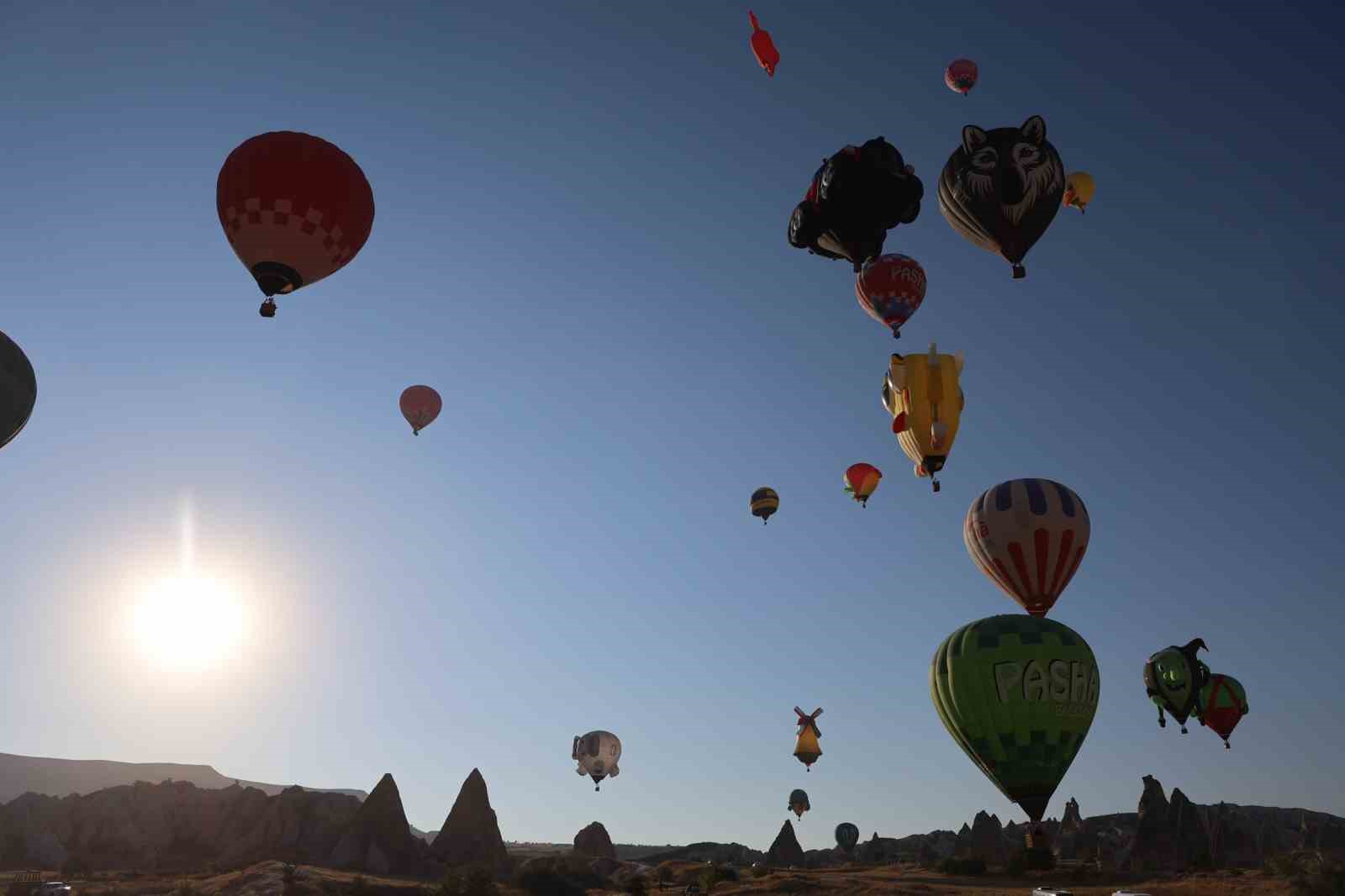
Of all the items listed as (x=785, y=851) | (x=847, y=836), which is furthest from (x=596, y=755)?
(x=847, y=836)

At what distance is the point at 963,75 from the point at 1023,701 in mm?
28041

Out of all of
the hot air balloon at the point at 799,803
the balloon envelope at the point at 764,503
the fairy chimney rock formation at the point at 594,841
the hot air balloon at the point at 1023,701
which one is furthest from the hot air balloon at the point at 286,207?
the hot air balloon at the point at 799,803

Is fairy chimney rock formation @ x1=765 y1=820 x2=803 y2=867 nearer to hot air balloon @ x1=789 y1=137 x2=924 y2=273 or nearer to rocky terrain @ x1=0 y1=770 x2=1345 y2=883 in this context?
rocky terrain @ x1=0 y1=770 x2=1345 y2=883

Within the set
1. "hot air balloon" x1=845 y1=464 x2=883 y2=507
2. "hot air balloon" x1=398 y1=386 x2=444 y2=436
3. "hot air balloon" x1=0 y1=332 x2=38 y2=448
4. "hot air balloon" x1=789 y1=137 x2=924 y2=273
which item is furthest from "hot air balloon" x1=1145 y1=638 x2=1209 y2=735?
"hot air balloon" x1=0 y1=332 x2=38 y2=448

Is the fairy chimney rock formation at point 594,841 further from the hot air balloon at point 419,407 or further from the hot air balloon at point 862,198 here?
the hot air balloon at point 862,198

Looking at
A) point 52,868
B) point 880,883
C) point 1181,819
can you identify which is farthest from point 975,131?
point 52,868

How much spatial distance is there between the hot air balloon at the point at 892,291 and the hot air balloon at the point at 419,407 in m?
19.4

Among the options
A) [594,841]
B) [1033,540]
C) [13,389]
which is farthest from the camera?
[594,841]

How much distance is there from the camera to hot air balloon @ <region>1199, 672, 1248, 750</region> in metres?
52.2

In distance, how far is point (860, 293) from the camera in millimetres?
38438

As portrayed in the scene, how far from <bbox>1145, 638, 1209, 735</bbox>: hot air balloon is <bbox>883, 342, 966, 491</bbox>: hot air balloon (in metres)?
27.7

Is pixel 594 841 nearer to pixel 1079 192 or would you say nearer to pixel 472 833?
pixel 472 833

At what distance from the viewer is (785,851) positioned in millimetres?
81938

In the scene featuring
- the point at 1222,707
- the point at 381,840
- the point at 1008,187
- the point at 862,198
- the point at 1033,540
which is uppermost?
the point at 1008,187
